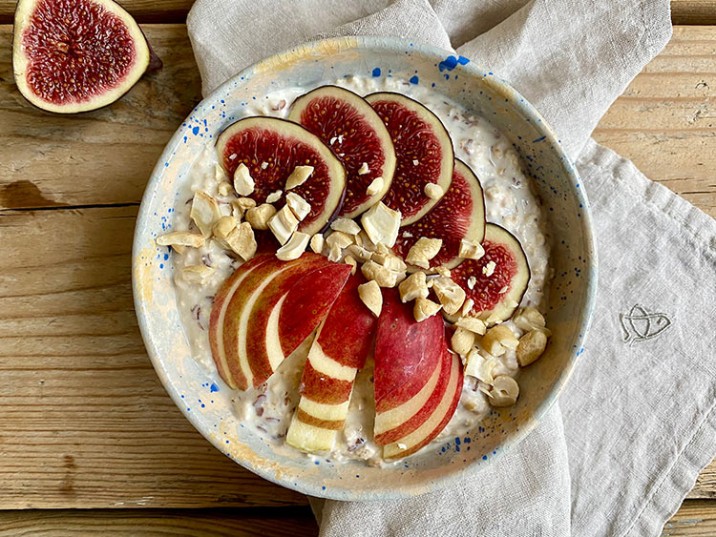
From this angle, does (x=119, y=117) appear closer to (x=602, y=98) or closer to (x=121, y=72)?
(x=121, y=72)

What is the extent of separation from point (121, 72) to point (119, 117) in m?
0.12

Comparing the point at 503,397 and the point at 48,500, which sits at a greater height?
the point at 503,397

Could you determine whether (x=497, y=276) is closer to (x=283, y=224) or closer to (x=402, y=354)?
(x=402, y=354)

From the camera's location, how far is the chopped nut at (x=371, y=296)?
5.10 ft

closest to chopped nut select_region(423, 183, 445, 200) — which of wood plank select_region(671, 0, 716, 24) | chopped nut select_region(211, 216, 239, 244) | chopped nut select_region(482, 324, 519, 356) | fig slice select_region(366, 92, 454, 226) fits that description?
fig slice select_region(366, 92, 454, 226)

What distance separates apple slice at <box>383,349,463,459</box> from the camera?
5.28 ft

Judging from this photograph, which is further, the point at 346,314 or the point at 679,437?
the point at 679,437

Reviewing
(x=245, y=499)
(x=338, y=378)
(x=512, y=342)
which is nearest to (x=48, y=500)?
(x=245, y=499)

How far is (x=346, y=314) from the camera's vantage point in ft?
5.18

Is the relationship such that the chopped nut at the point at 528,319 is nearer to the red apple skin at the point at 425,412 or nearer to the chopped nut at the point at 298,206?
the red apple skin at the point at 425,412

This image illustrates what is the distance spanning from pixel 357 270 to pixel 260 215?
0.82 feet

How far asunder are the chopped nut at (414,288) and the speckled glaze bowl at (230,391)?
0.35 m

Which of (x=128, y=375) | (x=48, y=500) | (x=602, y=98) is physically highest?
(x=602, y=98)

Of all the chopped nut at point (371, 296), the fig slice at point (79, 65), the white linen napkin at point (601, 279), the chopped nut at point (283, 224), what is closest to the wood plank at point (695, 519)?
the white linen napkin at point (601, 279)
